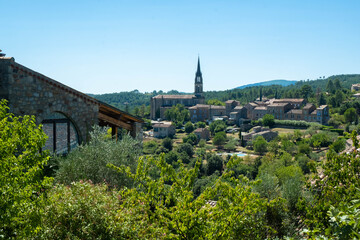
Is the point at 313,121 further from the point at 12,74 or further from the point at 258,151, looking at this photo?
the point at 12,74

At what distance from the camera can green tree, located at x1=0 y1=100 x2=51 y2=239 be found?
12.3 ft

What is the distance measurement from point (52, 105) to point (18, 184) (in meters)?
5.03

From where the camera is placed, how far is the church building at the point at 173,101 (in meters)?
117

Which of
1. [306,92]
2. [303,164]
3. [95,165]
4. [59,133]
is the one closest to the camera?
[95,165]

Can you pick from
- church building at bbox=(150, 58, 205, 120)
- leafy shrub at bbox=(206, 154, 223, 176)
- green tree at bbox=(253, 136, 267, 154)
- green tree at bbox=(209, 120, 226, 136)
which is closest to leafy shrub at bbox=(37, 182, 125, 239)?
leafy shrub at bbox=(206, 154, 223, 176)

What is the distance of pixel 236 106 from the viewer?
111 m

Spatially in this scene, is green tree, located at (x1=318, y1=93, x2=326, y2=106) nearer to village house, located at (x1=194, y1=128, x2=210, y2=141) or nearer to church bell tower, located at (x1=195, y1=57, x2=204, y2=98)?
church bell tower, located at (x1=195, y1=57, x2=204, y2=98)

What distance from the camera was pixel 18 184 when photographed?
13.1ft

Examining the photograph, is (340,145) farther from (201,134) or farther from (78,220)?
(78,220)

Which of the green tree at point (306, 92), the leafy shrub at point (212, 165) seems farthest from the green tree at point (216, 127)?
the green tree at point (306, 92)

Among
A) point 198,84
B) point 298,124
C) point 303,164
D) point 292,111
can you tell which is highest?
point 198,84

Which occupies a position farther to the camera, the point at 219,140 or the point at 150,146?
the point at 219,140

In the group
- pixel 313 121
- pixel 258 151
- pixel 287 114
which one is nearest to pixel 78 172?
pixel 258 151

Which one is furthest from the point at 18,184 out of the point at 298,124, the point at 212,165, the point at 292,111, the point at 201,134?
the point at 292,111
